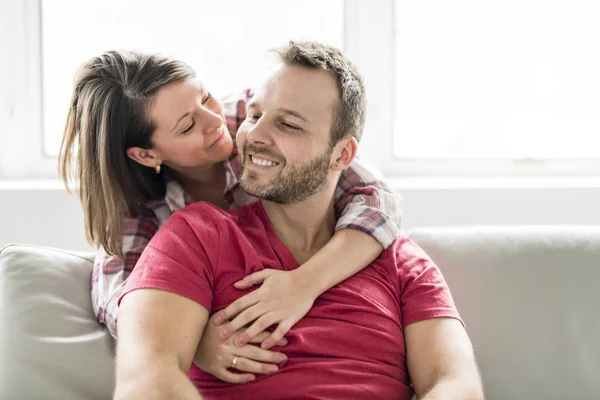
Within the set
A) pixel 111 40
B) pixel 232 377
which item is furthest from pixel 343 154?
pixel 111 40

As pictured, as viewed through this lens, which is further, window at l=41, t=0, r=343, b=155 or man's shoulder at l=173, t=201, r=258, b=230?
window at l=41, t=0, r=343, b=155

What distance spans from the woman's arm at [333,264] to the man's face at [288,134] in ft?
0.48

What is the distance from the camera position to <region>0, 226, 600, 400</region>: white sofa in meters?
1.59

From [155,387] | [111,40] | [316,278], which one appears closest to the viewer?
[155,387]

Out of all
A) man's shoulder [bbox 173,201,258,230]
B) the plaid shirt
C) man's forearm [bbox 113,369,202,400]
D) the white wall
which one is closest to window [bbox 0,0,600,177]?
the white wall

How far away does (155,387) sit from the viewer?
4.10 feet

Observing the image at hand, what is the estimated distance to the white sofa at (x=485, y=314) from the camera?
1.59m

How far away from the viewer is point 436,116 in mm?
2689

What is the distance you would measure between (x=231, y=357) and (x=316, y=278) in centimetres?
25

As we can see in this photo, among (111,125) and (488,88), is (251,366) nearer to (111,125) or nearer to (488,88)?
(111,125)

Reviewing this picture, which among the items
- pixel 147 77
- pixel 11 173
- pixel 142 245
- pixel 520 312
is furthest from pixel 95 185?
pixel 520 312

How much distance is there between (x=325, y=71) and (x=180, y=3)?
1034mm

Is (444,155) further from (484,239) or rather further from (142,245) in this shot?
(142,245)

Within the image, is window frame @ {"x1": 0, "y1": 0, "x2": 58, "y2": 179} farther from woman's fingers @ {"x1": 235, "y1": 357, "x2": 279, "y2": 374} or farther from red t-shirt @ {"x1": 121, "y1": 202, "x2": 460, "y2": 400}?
woman's fingers @ {"x1": 235, "y1": 357, "x2": 279, "y2": 374}
